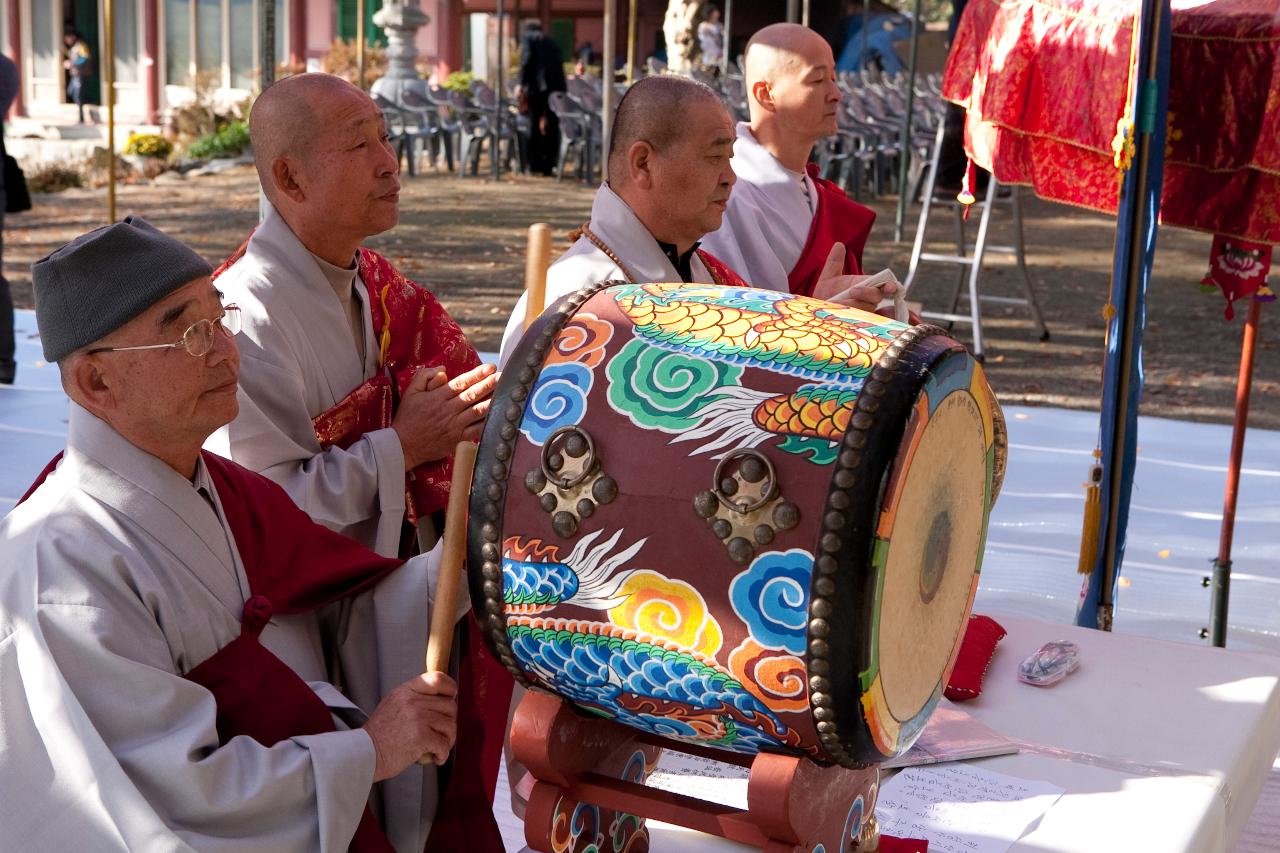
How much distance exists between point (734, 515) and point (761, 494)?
0.03 meters

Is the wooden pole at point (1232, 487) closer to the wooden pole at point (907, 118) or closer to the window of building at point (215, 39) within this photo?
the wooden pole at point (907, 118)

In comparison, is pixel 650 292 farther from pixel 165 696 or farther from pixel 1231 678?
pixel 1231 678

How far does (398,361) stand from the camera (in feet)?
7.65

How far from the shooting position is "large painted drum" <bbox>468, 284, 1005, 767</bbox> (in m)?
1.33

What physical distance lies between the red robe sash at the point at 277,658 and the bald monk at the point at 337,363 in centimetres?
31

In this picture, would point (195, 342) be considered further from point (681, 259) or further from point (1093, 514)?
point (1093, 514)

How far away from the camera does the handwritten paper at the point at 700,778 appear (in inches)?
74.7

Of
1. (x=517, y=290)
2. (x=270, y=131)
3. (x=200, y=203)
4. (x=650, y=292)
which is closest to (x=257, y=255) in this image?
(x=270, y=131)

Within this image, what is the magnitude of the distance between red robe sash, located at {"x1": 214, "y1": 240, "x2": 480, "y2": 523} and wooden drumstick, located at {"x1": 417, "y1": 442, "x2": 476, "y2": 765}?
59cm

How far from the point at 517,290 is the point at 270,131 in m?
6.26

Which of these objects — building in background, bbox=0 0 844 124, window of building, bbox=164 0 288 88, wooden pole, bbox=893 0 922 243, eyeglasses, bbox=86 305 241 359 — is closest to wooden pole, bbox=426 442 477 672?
eyeglasses, bbox=86 305 241 359

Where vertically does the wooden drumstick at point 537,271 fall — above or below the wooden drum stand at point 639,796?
above

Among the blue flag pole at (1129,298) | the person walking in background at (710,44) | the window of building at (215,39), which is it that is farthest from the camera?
the window of building at (215,39)

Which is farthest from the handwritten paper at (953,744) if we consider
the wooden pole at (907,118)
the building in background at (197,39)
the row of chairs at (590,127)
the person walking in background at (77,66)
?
the person walking in background at (77,66)
